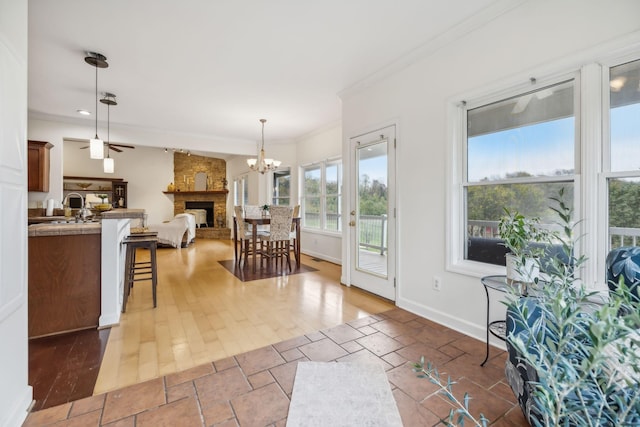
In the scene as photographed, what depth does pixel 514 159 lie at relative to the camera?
2.29 metres

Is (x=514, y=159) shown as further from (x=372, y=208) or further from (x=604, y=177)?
(x=372, y=208)

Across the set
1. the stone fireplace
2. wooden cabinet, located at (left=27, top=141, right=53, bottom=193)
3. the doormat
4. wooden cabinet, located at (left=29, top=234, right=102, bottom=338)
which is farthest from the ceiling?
the stone fireplace

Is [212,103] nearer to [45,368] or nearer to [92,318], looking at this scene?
[92,318]

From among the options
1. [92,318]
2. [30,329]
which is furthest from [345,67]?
[30,329]

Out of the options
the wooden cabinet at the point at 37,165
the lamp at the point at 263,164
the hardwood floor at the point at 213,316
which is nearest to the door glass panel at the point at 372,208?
the hardwood floor at the point at 213,316

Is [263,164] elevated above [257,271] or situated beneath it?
elevated above

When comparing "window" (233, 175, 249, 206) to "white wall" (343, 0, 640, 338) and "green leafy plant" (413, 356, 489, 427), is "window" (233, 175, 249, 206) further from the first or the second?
"green leafy plant" (413, 356, 489, 427)

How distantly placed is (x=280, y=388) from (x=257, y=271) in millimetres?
3015

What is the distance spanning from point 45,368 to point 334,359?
6.32ft

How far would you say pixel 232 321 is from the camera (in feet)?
8.97

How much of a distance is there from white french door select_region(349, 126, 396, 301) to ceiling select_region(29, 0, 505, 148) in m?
0.83

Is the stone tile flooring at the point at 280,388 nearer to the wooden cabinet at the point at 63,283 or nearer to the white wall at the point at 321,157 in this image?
the wooden cabinet at the point at 63,283

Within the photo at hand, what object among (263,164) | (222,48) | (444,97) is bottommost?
(263,164)
